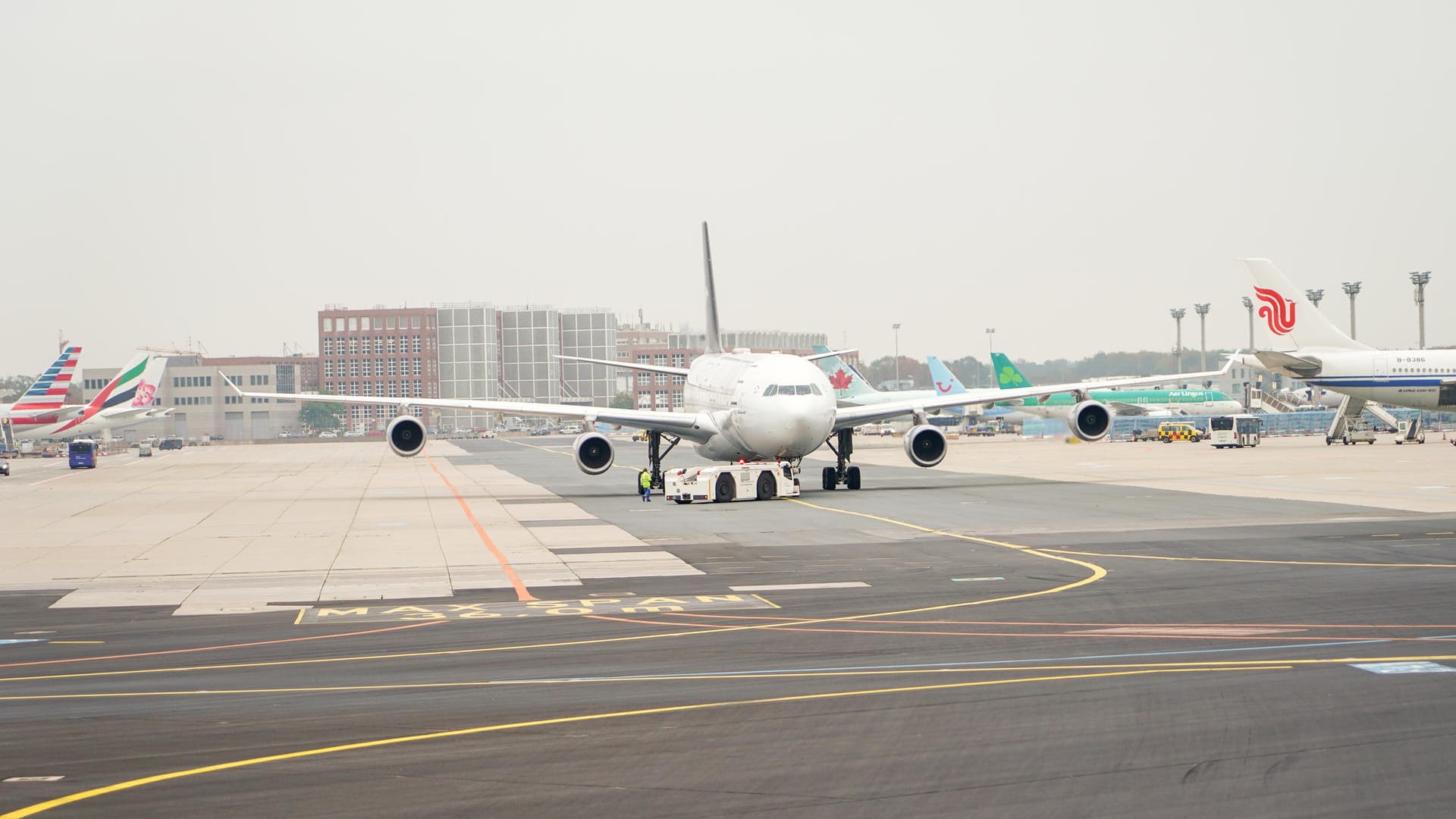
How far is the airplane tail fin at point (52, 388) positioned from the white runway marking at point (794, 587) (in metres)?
70.4

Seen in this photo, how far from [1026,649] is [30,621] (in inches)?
551

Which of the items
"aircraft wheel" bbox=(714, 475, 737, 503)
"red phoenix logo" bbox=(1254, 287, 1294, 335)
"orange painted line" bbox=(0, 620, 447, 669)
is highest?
"red phoenix logo" bbox=(1254, 287, 1294, 335)

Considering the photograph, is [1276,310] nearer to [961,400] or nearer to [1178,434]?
[1178,434]

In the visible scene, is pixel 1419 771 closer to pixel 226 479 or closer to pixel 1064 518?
pixel 1064 518

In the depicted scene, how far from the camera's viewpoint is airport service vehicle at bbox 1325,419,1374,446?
260 ft

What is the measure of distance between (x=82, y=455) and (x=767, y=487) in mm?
60286

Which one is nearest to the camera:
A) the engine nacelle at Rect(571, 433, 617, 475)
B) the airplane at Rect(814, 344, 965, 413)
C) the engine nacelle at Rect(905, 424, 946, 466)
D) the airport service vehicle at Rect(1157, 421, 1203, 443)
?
the engine nacelle at Rect(571, 433, 617, 475)

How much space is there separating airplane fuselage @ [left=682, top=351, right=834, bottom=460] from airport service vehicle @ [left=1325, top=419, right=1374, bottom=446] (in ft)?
168

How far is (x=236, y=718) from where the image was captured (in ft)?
37.1

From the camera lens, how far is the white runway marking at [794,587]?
20.3 m

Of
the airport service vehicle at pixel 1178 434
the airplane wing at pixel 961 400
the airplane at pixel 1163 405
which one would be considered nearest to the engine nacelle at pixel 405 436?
the airplane wing at pixel 961 400

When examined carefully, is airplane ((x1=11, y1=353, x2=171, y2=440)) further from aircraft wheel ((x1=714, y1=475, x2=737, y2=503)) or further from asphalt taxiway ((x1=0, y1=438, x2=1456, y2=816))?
asphalt taxiway ((x1=0, y1=438, x2=1456, y2=816))

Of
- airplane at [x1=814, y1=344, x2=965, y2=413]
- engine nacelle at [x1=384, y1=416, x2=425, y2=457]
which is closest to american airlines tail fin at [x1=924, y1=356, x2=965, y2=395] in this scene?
airplane at [x1=814, y1=344, x2=965, y2=413]

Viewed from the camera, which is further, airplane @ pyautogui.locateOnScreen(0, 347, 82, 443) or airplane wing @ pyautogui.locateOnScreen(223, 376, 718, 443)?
airplane @ pyautogui.locateOnScreen(0, 347, 82, 443)
